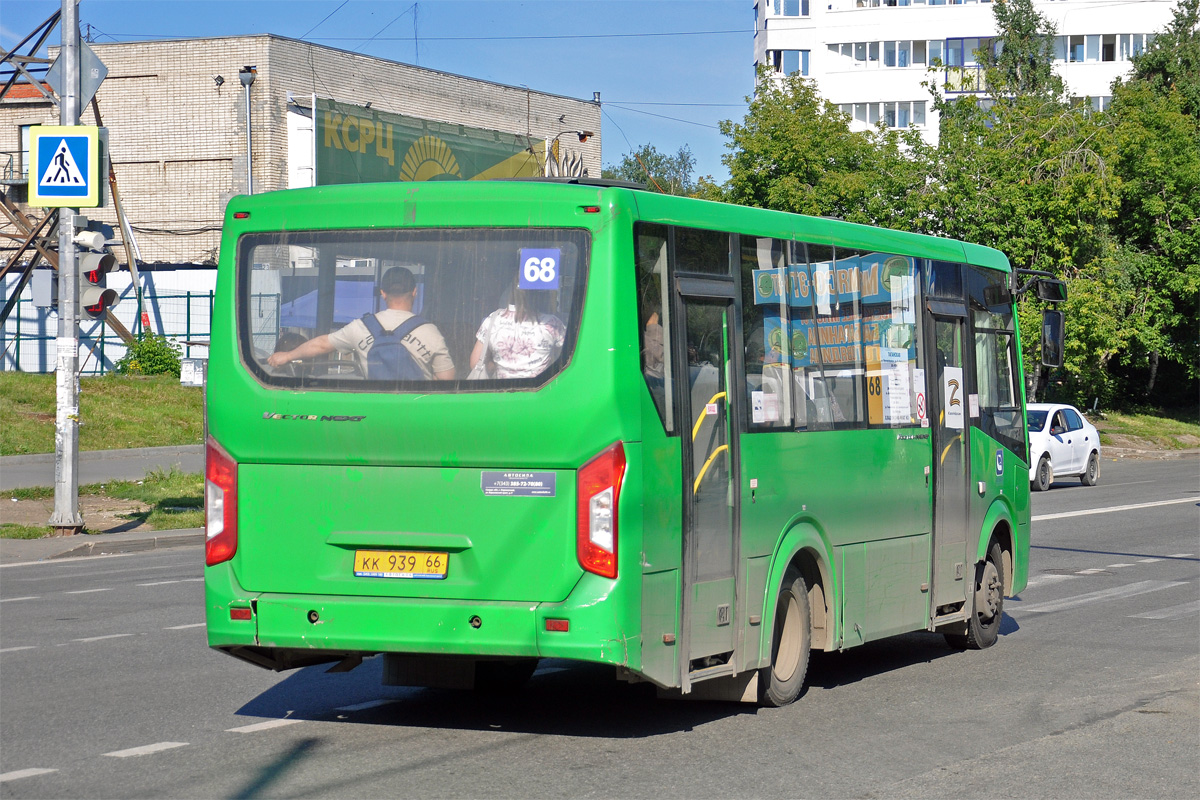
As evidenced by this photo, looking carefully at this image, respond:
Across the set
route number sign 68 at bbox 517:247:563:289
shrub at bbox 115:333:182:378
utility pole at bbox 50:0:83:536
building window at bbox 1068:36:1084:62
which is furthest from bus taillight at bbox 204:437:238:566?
building window at bbox 1068:36:1084:62

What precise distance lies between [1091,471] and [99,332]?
2698 centimetres

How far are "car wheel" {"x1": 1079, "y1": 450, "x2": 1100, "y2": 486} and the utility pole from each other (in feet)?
64.3

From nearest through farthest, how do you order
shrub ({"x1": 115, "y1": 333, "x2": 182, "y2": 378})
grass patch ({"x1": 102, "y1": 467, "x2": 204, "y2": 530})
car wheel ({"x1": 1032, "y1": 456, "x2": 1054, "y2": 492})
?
grass patch ({"x1": 102, "y1": 467, "x2": 204, "y2": 530}) → car wheel ({"x1": 1032, "y1": 456, "x2": 1054, "y2": 492}) → shrub ({"x1": 115, "y1": 333, "x2": 182, "y2": 378})

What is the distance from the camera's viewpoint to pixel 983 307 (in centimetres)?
1093

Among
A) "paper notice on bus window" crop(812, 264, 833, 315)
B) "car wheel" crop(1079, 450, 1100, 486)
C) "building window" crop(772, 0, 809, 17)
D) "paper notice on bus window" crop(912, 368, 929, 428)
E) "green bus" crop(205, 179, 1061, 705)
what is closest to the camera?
"green bus" crop(205, 179, 1061, 705)

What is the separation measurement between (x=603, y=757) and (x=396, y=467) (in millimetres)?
1685

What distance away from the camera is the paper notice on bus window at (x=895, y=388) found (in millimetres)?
9242

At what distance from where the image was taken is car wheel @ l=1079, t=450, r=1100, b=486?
2950 centimetres

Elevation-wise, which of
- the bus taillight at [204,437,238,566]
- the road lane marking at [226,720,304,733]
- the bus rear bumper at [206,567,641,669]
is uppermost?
the bus taillight at [204,437,238,566]

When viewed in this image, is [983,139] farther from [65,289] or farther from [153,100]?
[65,289]

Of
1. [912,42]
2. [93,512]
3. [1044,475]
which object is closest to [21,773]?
[93,512]

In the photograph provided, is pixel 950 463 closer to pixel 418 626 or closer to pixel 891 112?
pixel 418 626

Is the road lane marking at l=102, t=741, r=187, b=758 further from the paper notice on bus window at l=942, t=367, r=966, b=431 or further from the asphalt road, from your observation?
the paper notice on bus window at l=942, t=367, r=966, b=431

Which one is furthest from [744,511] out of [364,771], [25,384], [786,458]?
[25,384]
